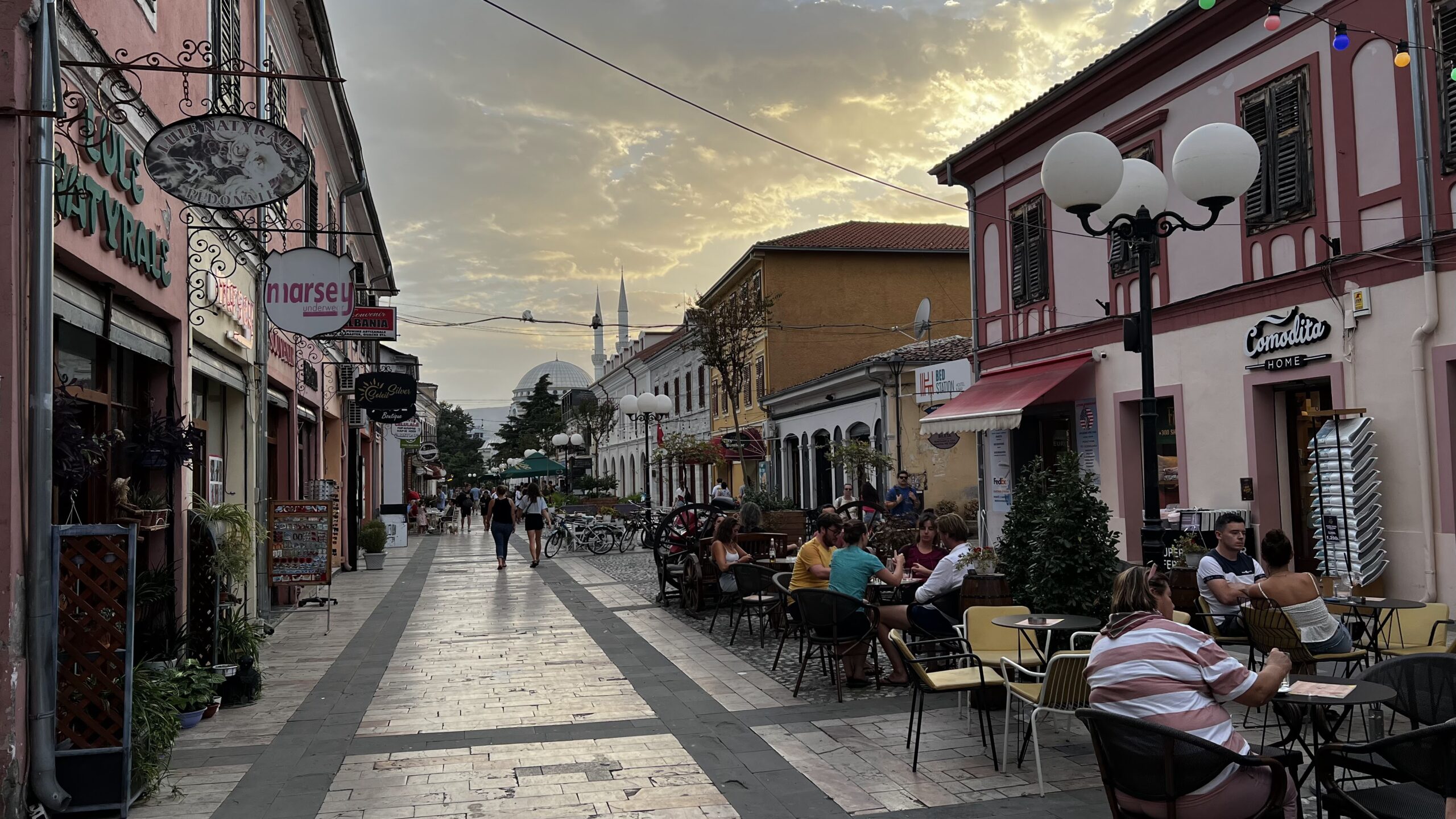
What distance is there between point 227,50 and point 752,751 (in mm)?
8231

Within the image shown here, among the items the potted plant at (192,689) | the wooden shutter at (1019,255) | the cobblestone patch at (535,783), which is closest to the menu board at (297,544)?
the potted plant at (192,689)

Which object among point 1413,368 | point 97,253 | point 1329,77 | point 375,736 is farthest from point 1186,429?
point 97,253

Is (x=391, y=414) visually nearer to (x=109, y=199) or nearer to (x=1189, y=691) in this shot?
(x=109, y=199)

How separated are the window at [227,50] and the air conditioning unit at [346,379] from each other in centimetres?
936

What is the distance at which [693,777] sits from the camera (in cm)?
562

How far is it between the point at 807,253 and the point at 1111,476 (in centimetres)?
A: 2000

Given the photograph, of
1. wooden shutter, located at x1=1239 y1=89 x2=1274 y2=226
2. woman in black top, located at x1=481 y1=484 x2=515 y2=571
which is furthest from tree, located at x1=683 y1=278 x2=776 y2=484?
wooden shutter, located at x1=1239 y1=89 x2=1274 y2=226

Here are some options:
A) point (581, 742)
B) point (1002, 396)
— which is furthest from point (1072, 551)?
point (1002, 396)

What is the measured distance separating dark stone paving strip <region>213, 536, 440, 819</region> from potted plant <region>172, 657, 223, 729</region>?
1.76ft

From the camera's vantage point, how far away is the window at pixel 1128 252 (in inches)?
515

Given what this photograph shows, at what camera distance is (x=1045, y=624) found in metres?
5.95

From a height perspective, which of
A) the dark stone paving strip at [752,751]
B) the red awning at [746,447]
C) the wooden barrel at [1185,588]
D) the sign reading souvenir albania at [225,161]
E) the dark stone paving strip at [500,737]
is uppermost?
the sign reading souvenir albania at [225,161]

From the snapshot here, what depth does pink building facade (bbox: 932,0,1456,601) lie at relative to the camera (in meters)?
9.40

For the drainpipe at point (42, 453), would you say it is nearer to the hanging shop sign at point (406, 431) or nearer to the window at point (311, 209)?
the window at point (311, 209)
